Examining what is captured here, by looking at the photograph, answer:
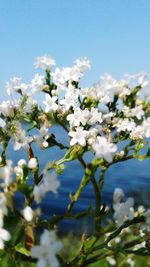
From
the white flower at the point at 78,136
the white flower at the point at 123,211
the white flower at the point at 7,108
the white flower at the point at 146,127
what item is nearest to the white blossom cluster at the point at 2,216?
the white flower at the point at 123,211

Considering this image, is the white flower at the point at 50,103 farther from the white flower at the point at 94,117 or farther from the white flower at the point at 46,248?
the white flower at the point at 46,248

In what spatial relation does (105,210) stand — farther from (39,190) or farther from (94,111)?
(39,190)

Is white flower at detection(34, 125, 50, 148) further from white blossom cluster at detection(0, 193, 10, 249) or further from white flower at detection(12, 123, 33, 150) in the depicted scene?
white blossom cluster at detection(0, 193, 10, 249)

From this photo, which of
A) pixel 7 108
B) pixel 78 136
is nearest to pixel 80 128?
pixel 78 136

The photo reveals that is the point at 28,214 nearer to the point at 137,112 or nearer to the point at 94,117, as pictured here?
the point at 94,117

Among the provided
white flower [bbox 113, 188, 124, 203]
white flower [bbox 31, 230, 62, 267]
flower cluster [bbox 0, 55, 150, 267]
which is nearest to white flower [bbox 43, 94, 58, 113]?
flower cluster [bbox 0, 55, 150, 267]

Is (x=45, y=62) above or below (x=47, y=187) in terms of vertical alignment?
above

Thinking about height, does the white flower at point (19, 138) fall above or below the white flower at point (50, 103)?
below
